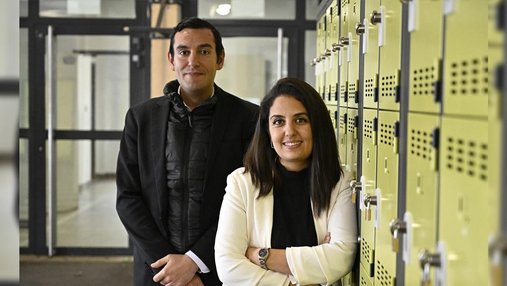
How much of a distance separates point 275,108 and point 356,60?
0.58m

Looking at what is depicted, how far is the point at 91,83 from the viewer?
601 cm

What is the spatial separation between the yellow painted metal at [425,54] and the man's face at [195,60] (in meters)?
0.98

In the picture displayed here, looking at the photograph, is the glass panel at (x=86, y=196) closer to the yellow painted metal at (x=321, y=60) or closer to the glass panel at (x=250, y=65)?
the glass panel at (x=250, y=65)

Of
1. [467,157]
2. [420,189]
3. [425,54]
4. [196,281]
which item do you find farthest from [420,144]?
[196,281]

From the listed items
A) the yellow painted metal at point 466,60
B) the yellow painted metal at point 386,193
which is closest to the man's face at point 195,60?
the yellow painted metal at point 386,193

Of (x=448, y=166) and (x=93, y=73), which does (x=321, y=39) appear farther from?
(x=448, y=166)

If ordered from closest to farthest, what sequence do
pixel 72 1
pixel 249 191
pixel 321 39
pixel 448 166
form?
pixel 448 166, pixel 249 191, pixel 321 39, pixel 72 1

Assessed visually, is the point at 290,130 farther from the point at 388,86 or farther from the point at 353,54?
the point at 353,54

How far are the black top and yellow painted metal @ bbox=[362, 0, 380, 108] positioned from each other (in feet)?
1.16

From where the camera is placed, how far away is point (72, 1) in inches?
231

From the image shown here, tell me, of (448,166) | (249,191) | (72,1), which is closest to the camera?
(448,166)

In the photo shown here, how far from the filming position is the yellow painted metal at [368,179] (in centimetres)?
217

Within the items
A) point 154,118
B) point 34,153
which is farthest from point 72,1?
point 154,118

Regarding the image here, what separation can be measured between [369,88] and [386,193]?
0.50 m
